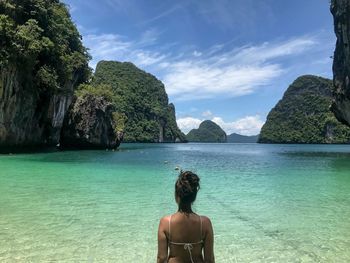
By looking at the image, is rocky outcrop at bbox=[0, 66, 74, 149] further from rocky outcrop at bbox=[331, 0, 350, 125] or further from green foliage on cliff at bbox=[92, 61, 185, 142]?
green foliage on cliff at bbox=[92, 61, 185, 142]

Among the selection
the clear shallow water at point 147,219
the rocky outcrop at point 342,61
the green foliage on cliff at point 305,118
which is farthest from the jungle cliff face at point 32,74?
the green foliage on cliff at point 305,118

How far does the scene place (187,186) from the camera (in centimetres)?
290

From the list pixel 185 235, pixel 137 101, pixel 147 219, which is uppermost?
pixel 137 101

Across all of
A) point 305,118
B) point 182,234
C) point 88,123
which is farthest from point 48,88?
point 305,118

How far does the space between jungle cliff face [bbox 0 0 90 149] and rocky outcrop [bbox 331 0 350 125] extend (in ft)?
79.5

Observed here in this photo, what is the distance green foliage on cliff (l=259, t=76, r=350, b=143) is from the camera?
11612 cm

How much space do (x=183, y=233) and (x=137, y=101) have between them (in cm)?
11707

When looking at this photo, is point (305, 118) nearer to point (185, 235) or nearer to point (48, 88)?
point (48, 88)

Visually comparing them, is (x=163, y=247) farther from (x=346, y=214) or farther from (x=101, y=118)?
(x=101, y=118)

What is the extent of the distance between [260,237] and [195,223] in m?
4.22

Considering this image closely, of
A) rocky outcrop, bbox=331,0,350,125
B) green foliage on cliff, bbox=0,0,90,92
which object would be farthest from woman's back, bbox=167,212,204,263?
rocky outcrop, bbox=331,0,350,125

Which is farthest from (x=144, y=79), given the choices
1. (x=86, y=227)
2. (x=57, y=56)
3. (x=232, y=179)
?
(x=86, y=227)

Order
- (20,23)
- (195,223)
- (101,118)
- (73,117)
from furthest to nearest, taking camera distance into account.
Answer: (101,118)
(73,117)
(20,23)
(195,223)

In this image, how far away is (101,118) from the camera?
43031mm
